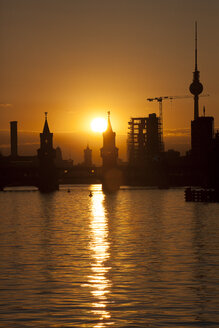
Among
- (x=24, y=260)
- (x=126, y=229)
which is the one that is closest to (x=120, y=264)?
(x=24, y=260)

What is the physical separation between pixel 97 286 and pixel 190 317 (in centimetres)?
810

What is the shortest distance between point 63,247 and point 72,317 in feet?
87.5

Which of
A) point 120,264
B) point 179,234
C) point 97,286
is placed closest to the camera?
point 97,286

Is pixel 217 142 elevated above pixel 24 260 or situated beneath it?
elevated above

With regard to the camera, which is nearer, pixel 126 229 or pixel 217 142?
pixel 126 229

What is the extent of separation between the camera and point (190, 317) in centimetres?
2572

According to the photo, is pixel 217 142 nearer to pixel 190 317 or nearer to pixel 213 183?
pixel 213 183

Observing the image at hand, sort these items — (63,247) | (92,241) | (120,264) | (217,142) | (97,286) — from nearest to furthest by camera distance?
(97,286)
(120,264)
(63,247)
(92,241)
(217,142)

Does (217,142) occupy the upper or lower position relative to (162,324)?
upper

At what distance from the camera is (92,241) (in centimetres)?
5794

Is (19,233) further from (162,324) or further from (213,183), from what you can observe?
(213,183)

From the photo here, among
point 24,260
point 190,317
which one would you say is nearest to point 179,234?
point 24,260

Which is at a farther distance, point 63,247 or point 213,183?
point 213,183

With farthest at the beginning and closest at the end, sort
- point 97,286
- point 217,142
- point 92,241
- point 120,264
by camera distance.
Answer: point 217,142, point 92,241, point 120,264, point 97,286
